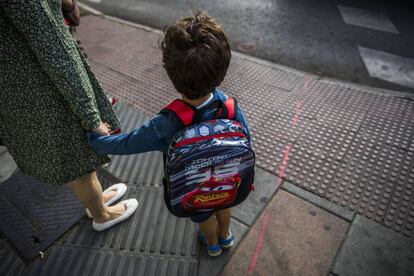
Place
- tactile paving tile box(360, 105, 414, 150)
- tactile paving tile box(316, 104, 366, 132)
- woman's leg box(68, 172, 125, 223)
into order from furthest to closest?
tactile paving tile box(316, 104, 366, 132), tactile paving tile box(360, 105, 414, 150), woman's leg box(68, 172, 125, 223)

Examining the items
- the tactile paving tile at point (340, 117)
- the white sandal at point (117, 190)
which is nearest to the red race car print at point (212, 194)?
the white sandal at point (117, 190)

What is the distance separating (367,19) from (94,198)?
6302mm

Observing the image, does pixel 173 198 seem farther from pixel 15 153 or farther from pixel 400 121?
pixel 400 121

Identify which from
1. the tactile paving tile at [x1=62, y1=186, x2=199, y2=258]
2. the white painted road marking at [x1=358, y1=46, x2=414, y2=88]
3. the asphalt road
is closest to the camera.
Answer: the tactile paving tile at [x1=62, y1=186, x2=199, y2=258]

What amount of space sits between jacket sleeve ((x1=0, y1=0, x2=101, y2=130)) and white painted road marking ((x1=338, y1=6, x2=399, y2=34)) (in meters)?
5.95

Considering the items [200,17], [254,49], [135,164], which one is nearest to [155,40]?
[254,49]

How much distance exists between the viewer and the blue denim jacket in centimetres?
154

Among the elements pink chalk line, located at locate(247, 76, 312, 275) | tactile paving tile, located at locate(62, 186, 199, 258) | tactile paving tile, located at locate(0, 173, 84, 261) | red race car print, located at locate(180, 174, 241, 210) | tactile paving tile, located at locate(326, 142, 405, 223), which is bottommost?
tactile paving tile, located at locate(326, 142, 405, 223)

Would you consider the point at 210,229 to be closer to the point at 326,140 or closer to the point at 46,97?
the point at 46,97

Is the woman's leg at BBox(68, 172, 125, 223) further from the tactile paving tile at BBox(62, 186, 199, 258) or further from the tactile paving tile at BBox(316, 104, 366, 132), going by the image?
the tactile paving tile at BBox(316, 104, 366, 132)

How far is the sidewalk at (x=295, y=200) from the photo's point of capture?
90.7 inches

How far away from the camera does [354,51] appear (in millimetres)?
5078

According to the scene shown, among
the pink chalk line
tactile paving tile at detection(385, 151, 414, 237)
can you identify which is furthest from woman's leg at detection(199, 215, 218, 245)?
tactile paving tile at detection(385, 151, 414, 237)

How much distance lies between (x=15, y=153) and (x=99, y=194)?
24.8 inches
